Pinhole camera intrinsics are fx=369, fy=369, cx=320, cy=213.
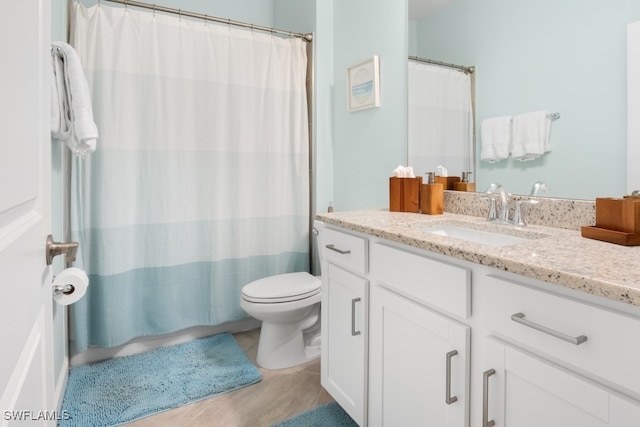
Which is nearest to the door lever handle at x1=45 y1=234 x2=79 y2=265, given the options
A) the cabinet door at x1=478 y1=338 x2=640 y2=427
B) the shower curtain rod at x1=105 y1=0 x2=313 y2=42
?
Result: the cabinet door at x1=478 y1=338 x2=640 y2=427

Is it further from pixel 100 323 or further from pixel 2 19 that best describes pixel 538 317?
pixel 100 323

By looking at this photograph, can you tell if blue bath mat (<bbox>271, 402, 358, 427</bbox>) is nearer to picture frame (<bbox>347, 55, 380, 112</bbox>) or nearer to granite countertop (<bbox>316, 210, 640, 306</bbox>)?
granite countertop (<bbox>316, 210, 640, 306</bbox>)

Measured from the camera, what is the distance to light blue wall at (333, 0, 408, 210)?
198cm

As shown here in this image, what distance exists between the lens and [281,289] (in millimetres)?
2008

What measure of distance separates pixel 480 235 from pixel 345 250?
498 mm

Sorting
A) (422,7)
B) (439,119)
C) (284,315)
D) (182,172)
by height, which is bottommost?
(284,315)

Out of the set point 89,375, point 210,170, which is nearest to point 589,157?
point 210,170

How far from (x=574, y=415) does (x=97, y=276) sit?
214cm

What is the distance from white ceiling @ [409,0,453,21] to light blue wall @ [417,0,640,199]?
125 mm

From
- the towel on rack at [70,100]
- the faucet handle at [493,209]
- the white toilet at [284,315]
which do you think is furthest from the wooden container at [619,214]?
the towel on rack at [70,100]

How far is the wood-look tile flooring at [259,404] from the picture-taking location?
62.6 inches

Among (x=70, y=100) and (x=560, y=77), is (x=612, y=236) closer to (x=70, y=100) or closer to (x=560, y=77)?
(x=560, y=77)

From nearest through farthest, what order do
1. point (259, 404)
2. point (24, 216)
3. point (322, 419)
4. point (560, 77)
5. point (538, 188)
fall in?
point (24, 216) < point (560, 77) < point (538, 188) < point (322, 419) < point (259, 404)

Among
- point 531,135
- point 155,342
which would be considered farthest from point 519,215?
point 155,342
